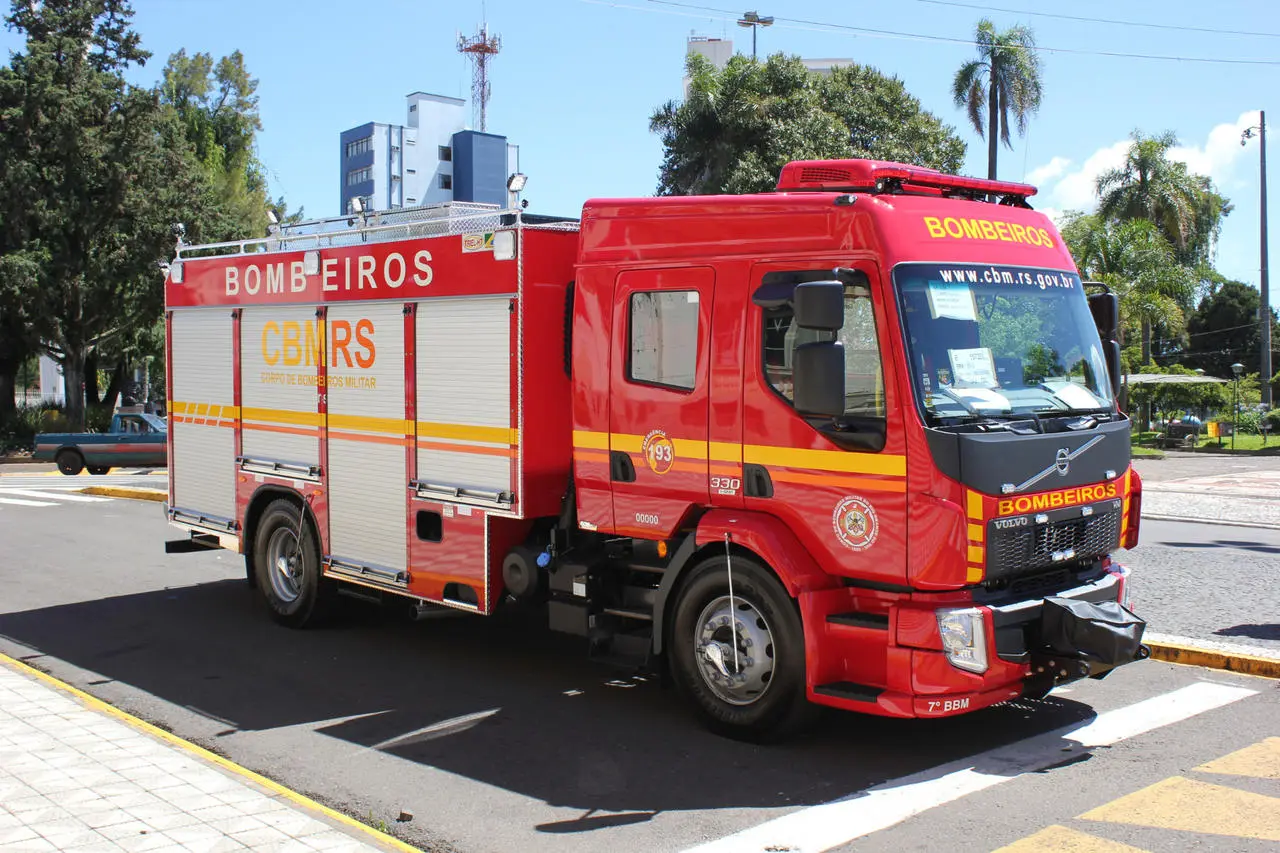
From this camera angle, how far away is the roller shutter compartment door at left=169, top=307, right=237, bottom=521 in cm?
1018

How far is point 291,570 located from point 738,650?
4736 millimetres

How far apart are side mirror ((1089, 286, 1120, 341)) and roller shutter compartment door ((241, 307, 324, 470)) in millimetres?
5638

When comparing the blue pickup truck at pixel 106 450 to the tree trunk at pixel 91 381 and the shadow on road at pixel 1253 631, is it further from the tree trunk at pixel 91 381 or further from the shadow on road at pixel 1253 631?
the shadow on road at pixel 1253 631

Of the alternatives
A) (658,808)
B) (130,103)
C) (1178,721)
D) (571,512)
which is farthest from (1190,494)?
(130,103)

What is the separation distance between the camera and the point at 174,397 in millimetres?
10859

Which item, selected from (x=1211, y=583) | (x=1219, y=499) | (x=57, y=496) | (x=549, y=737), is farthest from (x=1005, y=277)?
(x=57, y=496)

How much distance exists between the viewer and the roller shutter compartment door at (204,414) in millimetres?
10180

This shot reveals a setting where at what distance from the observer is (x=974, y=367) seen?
19.9 ft

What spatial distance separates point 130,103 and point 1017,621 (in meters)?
37.1

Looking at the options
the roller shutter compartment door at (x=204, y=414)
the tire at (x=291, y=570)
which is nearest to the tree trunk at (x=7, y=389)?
the roller shutter compartment door at (x=204, y=414)

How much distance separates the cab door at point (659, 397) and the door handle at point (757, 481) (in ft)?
0.94

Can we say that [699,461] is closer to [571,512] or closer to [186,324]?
[571,512]

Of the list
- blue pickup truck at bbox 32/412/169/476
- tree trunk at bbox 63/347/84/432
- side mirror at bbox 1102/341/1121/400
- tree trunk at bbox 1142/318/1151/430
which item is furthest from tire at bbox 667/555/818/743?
tree trunk at bbox 1142/318/1151/430

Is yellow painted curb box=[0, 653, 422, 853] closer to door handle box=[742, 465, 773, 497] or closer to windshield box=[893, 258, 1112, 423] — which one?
door handle box=[742, 465, 773, 497]
